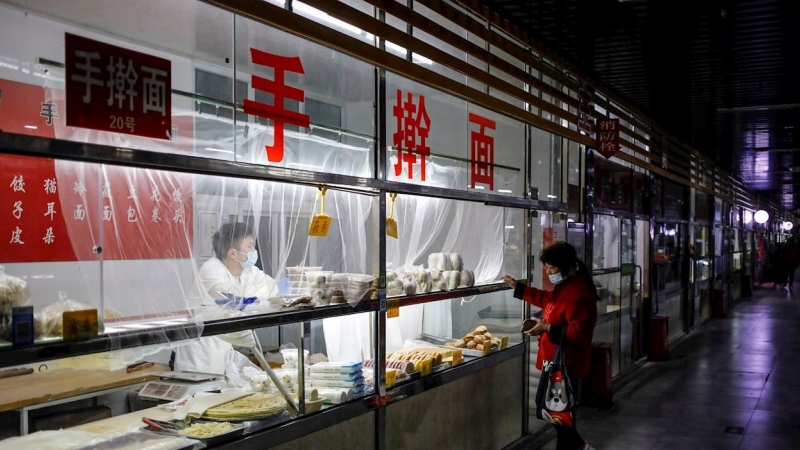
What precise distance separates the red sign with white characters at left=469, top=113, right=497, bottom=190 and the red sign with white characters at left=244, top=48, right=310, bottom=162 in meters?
2.24

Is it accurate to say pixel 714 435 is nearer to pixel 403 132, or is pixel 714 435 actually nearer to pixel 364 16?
pixel 403 132

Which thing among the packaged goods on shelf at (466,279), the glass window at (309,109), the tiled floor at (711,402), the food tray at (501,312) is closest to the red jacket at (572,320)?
the packaged goods on shelf at (466,279)

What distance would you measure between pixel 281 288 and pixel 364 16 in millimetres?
1657

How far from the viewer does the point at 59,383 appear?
15.3ft

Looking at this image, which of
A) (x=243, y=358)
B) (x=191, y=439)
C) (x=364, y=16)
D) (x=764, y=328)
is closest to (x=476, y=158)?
(x=364, y=16)

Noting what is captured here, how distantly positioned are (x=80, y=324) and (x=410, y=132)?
2.82m

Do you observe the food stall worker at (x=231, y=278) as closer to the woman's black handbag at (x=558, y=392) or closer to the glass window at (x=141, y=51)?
the glass window at (x=141, y=51)

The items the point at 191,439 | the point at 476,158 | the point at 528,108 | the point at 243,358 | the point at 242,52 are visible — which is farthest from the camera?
the point at 528,108

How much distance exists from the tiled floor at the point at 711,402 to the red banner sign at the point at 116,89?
16.4 ft

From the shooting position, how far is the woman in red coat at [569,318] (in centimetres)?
526

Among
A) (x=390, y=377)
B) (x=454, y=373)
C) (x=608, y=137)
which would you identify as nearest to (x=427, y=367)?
(x=454, y=373)

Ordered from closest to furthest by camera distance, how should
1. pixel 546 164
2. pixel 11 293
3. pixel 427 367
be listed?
pixel 11 293 → pixel 427 367 → pixel 546 164

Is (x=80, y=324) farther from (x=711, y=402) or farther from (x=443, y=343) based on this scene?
(x=711, y=402)

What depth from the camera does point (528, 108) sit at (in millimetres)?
6711
